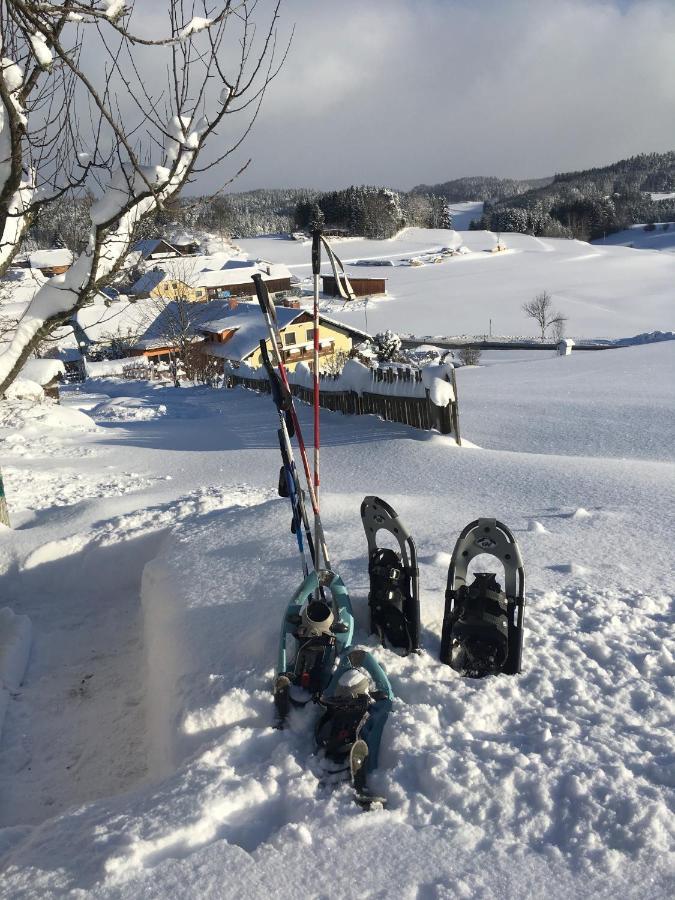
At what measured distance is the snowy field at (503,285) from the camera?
43750 millimetres

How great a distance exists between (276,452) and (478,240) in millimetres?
85772

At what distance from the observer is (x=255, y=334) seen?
30891mm

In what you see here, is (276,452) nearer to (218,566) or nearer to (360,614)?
(218,566)

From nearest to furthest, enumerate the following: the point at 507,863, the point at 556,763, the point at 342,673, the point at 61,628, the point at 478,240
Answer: the point at 507,863, the point at 556,763, the point at 342,673, the point at 61,628, the point at 478,240

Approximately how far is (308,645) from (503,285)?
58.6m

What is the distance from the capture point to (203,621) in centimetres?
418

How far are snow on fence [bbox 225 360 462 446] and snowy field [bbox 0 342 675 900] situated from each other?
3.52 feet

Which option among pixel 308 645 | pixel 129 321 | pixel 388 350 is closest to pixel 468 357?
pixel 388 350

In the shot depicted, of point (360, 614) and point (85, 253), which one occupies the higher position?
point (85, 253)

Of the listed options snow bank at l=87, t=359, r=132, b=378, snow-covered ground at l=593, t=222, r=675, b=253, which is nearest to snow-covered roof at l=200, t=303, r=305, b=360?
snow bank at l=87, t=359, r=132, b=378

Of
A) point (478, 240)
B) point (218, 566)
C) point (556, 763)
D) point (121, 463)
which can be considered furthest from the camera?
point (478, 240)

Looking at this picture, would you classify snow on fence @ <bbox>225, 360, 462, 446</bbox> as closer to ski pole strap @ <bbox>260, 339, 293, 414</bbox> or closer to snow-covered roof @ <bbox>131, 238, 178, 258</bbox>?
snow-covered roof @ <bbox>131, 238, 178, 258</bbox>

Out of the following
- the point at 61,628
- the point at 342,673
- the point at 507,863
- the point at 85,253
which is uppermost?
the point at 85,253

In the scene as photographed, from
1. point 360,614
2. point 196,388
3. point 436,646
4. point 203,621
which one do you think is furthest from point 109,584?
point 196,388
